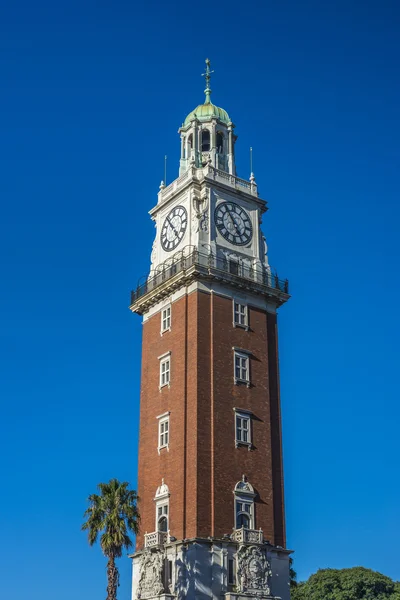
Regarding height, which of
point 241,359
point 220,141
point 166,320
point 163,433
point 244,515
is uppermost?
point 220,141

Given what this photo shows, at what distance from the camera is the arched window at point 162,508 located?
5509 cm

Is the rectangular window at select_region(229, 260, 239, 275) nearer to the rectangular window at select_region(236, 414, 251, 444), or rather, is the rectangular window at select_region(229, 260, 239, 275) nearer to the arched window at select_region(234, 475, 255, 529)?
the rectangular window at select_region(236, 414, 251, 444)

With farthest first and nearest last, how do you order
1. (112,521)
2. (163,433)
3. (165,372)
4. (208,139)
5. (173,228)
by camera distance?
(208,139) → (173,228) → (165,372) → (163,433) → (112,521)

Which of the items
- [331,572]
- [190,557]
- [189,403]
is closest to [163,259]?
[189,403]

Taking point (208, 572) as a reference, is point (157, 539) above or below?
above

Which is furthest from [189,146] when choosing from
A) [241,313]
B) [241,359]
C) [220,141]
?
[241,359]

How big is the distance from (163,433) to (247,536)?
30.8 feet

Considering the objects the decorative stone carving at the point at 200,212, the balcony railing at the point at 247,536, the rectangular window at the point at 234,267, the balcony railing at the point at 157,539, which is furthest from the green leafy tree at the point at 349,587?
the decorative stone carving at the point at 200,212

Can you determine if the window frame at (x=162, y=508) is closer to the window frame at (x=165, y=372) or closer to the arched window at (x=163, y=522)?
the arched window at (x=163, y=522)

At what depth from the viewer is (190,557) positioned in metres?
51.5

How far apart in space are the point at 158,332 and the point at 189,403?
7991 millimetres

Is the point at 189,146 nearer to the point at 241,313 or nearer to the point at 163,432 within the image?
the point at 241,313

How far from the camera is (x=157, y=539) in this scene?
53625 millimetres

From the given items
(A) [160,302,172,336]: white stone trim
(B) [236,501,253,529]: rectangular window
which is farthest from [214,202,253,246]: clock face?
(B) [236,501,253,529]: rectangular window
